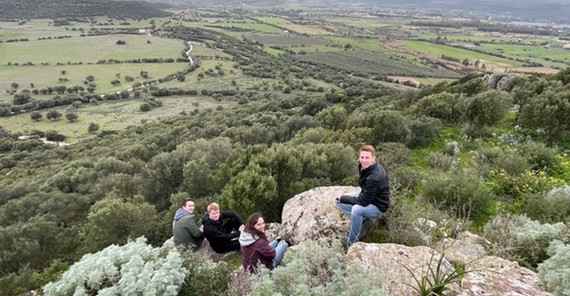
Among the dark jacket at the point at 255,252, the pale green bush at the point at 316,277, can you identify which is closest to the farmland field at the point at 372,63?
the dark jacket at the point at 255,252

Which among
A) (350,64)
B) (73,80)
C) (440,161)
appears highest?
(440,161)

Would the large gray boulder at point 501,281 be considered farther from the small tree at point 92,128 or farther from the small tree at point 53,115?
the small tree at point 53,115

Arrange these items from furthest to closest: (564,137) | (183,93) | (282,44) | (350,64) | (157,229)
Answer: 1. (282,44)
2. (350,64)
3. (183,93)
4. (564,137)
5. (157,229)

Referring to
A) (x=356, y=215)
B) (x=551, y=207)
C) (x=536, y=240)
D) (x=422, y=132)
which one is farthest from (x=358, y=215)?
(x=422, y=132)

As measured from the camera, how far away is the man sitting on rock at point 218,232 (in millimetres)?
9039

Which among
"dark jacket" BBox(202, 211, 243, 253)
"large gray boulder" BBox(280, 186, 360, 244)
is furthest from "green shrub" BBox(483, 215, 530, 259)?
"dark jacket" BBox(202, 211, 243, 253)

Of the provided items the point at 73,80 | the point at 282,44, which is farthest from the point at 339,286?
the point at 282,44

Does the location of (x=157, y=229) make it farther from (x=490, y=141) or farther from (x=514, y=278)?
(x=490, y=141)

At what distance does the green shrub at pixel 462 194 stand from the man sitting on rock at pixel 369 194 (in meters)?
4.74

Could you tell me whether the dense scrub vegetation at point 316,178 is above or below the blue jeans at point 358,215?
below

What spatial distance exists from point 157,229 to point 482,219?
13.6m

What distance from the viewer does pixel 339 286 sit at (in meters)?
5.05

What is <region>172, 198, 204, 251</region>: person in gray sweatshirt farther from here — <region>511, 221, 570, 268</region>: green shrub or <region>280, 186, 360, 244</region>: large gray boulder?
<region>511, 221, 570, 268</region>: green shrub

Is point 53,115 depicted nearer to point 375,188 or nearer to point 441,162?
point 441,162
